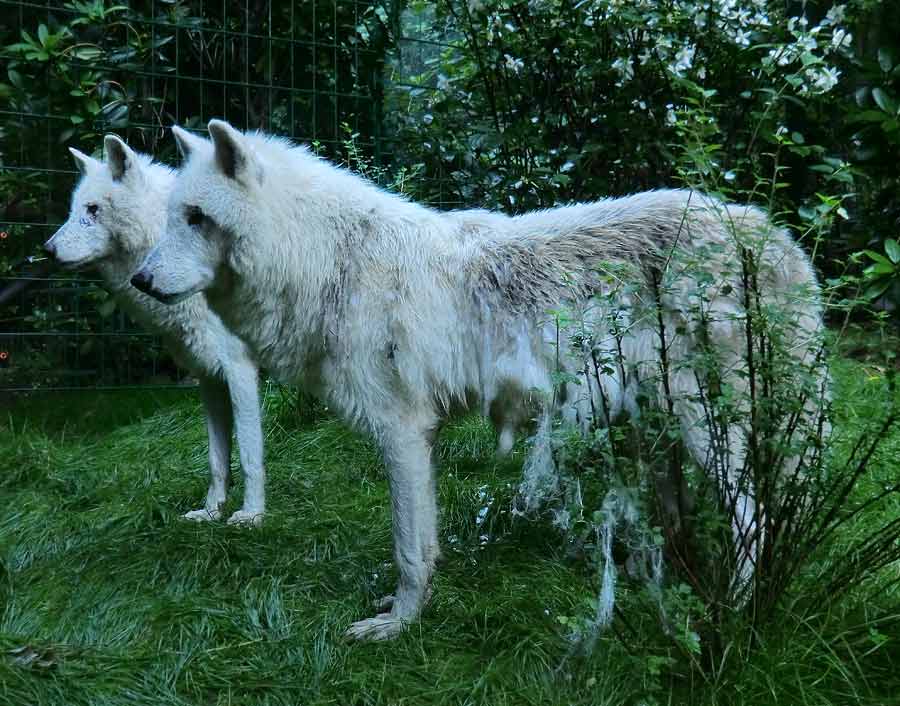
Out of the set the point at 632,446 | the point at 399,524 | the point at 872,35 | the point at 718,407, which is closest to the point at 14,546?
the point at 399,524

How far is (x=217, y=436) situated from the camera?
5598 millimetres

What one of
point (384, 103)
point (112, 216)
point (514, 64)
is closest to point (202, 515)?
point (112, 216)

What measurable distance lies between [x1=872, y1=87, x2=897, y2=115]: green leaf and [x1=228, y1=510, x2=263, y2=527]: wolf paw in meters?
3.62

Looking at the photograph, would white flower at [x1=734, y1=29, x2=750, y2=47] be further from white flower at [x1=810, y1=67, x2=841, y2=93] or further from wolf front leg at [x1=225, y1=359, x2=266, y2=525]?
wolf front leg at [x1=225, y1=359, x2=266, y2=525]

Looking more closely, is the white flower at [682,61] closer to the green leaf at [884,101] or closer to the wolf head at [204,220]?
the green leaf at [884,101]

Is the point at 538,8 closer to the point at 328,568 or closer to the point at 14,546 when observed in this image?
the point at 328,568

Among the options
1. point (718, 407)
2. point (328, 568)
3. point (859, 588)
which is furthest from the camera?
point (328, 568)

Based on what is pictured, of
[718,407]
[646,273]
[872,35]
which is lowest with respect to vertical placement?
[718,407]

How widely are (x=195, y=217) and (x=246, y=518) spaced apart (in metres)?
1.97

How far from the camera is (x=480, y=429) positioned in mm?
5965

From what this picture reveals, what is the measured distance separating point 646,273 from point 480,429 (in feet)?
8.16

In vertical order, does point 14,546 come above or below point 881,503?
below

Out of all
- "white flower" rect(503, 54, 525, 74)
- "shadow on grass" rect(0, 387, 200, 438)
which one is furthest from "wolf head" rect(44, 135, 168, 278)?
"white flower" rect(503, 54, 525, 74)

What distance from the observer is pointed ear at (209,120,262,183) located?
12.2 feet
